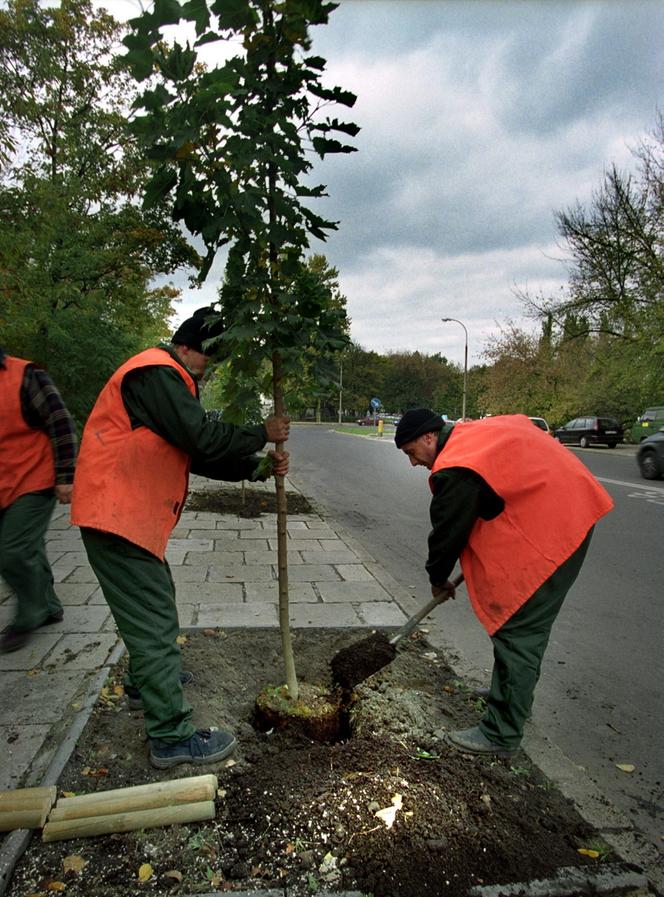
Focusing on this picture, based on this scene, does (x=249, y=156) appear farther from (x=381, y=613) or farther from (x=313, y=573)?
(x=313, y=573)

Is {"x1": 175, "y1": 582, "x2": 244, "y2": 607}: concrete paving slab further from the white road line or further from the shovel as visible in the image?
the white road line

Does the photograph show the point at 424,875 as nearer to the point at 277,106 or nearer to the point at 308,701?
the point at 308,701

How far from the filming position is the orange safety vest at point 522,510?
255 centimetres

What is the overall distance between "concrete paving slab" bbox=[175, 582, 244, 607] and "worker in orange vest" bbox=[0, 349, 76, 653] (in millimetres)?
1196

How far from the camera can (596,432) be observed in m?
27.0

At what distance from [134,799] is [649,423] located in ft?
75.4

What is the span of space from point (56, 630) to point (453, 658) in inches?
103

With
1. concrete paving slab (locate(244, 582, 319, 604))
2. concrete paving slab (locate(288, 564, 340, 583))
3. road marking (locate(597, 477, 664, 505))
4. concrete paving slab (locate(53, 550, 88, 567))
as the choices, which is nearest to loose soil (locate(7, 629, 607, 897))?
concrete paving slab (locate(244, 582, 319, 604))

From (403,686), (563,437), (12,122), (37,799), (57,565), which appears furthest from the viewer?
(563,437)

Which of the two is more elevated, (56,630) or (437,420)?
(437,420)

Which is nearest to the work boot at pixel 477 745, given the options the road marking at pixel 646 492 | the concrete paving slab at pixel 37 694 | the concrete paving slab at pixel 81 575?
the concrete paving slab at pixel 37 694

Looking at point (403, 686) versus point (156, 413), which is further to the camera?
point (403, 686)

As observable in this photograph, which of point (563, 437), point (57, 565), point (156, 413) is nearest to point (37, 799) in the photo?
point (156, 413)

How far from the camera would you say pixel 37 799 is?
83.2 inches
